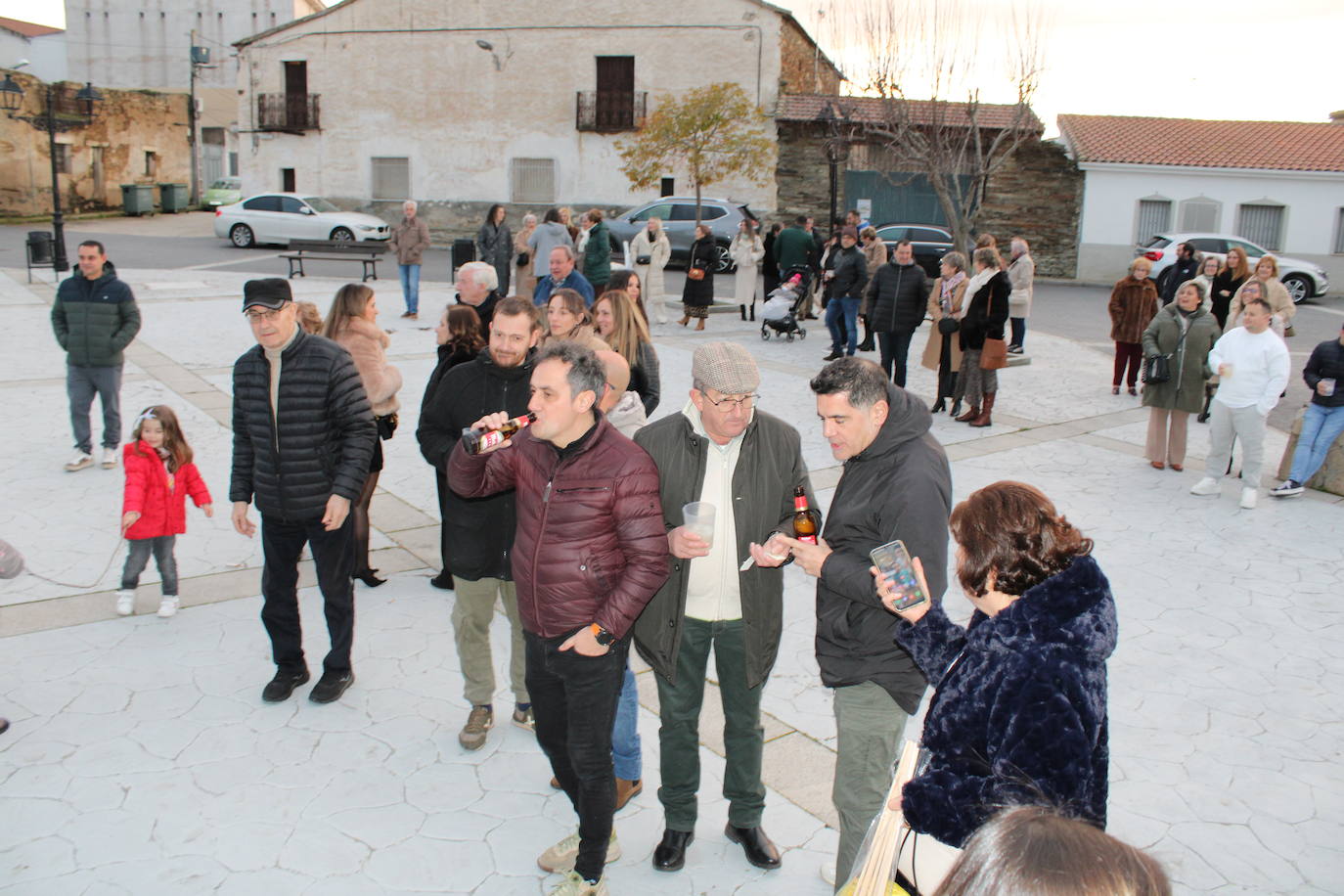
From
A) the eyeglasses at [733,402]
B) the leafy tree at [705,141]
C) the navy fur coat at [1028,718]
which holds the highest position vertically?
the leafy tree at [705,141]

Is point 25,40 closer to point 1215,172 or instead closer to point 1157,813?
point 1215,172

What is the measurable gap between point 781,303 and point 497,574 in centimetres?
1167

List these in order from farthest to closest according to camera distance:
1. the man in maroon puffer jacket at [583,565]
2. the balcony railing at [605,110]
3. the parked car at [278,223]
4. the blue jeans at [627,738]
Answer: the balcony railing at [605,110]
the parked car at [278,223]
the blue jeans at [627,738]
the man in maroon puffer jacket at [583,565]

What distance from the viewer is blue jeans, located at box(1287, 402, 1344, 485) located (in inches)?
326

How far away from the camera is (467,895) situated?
3.55 meters

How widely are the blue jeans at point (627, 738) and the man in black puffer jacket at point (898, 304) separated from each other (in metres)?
7.80

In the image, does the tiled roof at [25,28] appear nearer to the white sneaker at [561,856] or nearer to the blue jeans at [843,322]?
the blue jeans at [843,322]

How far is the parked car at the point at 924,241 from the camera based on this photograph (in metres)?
23.5

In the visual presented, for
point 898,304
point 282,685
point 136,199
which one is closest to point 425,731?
point 282,685

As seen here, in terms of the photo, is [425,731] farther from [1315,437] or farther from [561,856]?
[1315,437]

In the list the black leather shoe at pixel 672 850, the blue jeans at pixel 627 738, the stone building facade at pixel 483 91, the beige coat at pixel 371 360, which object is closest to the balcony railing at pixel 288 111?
the stone building facade at pixel 483 91

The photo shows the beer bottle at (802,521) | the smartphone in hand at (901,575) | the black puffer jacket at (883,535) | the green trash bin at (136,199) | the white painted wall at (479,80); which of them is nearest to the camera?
the smartphone in hand at (901,575)

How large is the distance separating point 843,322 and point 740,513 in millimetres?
10460

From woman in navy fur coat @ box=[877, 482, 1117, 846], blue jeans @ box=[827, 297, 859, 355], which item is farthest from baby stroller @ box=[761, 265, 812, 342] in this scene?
woman in navy fur coat @ box=[877, 482, 1117, 846]
